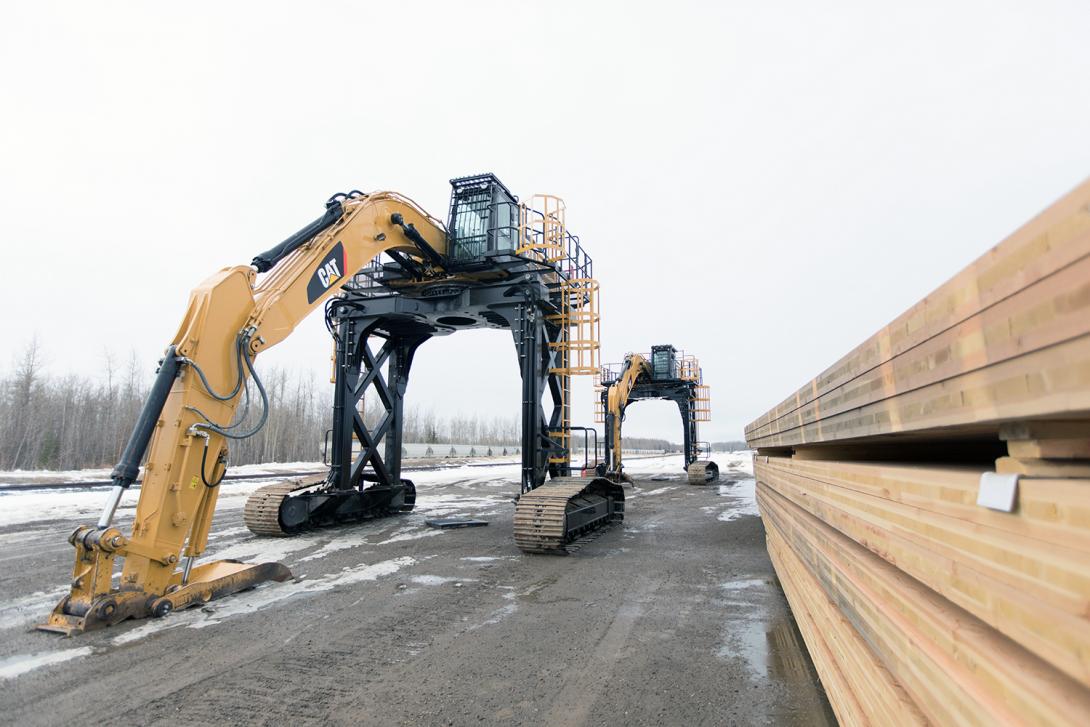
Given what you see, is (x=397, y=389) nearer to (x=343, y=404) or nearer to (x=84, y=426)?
(x=343, y=404)

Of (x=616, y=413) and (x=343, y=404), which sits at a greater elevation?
(x=616, y=413)

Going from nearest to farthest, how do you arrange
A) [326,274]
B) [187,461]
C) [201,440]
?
[187,461] → [201,440] → [326,274]

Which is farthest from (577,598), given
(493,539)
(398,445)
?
(398,445)

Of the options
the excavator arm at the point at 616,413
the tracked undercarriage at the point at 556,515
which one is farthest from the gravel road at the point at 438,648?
the excavator arm at the point at 616,413

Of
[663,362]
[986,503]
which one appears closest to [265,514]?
[986,503]

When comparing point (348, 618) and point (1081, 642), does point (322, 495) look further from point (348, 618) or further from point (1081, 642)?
point (1081, 642)

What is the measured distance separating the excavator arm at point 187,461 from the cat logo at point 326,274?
0.24 meters

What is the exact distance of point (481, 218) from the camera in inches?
464

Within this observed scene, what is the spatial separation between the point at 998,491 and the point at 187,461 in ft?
21.1

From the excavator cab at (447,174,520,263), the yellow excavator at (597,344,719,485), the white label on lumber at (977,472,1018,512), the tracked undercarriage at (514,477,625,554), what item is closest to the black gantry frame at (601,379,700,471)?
the yellow excavator at (597,344,719,485)

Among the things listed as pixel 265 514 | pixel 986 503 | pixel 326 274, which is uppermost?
pixel 326 274

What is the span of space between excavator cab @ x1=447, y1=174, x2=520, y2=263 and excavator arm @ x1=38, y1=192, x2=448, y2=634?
464 centimetres

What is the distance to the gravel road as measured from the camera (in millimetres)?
3646

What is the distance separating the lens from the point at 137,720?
3.48m
